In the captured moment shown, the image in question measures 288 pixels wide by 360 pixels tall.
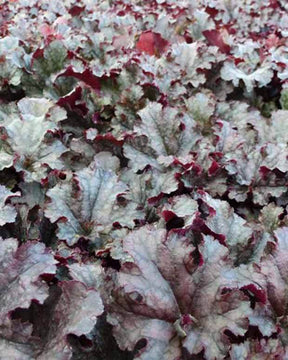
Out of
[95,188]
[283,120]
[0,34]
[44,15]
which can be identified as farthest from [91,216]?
[44,15]

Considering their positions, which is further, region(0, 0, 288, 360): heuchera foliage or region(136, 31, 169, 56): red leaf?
region(136, 31, 169, 56): red leaf

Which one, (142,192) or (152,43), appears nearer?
(142,192)

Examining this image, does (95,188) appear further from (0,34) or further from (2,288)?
(0,34)

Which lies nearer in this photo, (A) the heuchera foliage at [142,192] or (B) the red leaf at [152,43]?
(A) the heuchera foliage at [142,192]

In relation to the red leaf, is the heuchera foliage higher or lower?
higher

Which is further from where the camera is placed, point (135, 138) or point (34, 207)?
point (135, 138)

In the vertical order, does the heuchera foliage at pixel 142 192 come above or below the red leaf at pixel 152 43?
above

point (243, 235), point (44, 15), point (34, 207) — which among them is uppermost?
point (243, 235)

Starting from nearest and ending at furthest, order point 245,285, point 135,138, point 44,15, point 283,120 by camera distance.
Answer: point 245,285
point 135,138
point 283,120
point 44,15
